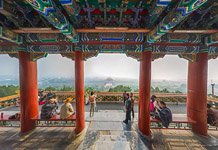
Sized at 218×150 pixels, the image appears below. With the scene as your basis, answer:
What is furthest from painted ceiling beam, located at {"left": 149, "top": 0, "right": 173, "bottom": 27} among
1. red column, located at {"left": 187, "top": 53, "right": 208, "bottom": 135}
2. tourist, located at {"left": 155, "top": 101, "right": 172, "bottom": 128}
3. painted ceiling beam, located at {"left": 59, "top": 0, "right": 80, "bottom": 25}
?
tourist, located at {"left": 155, "top": 101, "right": 172, "bottom": 128}

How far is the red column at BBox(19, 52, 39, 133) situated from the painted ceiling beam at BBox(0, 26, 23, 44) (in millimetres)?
749

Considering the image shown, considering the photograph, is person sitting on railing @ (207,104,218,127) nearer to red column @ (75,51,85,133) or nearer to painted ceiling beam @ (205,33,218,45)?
painted ceiling beam @ (205,33,218,45)

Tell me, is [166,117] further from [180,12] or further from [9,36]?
[9,36]

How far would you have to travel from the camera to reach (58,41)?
568 cm

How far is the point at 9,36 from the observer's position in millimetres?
4633

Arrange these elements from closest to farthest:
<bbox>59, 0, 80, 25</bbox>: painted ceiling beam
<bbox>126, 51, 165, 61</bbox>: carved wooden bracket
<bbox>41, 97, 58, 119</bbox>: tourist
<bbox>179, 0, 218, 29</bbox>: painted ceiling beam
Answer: <bbox>59, 0, 80, 25</bbox>: painted ceiling beam → <bbox>179, 0, 218, 29</bbox>: painted ceiling beam → <bbox>41, 97, 58, 119</bbox>: tourist → <bbox>126, 51, 165, 61</bbox>: carved wooden bracket

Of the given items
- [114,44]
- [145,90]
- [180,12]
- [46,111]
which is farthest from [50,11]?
[46,111]

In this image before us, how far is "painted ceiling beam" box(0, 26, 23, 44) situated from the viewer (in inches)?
166

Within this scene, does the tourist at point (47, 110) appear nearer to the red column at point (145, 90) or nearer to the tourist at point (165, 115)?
the red column at point (145, 90)

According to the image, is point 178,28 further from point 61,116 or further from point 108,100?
point 108,100

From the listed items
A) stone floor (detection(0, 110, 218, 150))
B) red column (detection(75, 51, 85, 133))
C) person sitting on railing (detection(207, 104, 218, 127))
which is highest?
red column (detection(75, 51, 85, 133))

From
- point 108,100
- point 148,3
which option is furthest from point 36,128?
point 148,3

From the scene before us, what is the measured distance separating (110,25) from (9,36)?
395cm

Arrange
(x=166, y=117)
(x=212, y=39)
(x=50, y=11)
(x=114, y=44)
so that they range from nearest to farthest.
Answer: (x=50, y=11) → (x=212, y=39) → (x=166, y=117) → (x=114, y=44)
